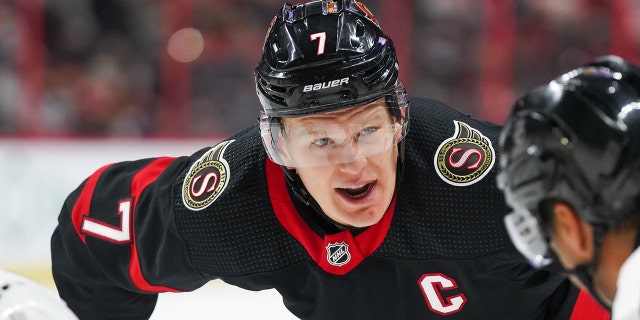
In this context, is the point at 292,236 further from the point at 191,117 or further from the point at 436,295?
the point at 191,117

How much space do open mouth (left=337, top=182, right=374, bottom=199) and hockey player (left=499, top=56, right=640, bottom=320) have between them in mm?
797

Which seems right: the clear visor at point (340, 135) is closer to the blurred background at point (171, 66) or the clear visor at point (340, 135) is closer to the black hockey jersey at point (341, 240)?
the black hockey jersey at point (341, 240)

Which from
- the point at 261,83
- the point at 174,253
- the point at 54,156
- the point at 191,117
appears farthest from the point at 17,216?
the point at 261,83

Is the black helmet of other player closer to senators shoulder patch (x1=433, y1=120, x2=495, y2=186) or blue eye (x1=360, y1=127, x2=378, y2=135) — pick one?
blue eye (x1=360, y1=127, x2=378, y2=135)

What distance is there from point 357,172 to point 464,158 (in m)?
0.28

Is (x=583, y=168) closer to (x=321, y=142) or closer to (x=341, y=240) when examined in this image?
(x=321, y=142)

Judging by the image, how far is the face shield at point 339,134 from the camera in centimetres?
235

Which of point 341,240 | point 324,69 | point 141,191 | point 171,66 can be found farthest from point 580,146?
point 171,66

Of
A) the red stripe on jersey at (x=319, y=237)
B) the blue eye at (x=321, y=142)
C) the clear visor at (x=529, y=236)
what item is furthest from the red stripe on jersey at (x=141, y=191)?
the clear visor at (x=529, y=236)

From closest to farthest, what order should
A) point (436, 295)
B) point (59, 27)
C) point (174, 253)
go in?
1. point (436, 295)
2. point (174, 253)
3. point (59, 27)

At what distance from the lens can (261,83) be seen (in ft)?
7.89

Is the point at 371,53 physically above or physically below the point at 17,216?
above

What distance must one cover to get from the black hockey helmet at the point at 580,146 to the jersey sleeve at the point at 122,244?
1.31m

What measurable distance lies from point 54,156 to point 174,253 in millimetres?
2630
